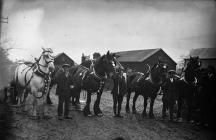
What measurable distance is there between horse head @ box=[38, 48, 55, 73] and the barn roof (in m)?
3.57

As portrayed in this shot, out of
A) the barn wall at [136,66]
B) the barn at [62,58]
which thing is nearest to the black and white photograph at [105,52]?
the barn at [62,58]

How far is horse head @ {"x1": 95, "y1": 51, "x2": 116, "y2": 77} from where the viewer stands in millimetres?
5945

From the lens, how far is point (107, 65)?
19.9ft

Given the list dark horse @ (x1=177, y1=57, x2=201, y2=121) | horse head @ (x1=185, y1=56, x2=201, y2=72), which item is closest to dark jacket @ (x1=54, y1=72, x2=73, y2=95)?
dark horse @ (x1=177, y1=57, x2=201, y2=121)

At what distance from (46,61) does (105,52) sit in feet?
5.22

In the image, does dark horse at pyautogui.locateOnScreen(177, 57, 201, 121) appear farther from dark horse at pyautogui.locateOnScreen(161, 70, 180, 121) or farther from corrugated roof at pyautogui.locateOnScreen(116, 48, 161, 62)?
corrugated roof at pyautogui.locateOnScreen(116, 48, 161, 62)

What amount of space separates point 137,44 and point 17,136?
139 inches

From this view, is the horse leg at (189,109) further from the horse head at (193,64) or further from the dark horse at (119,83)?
the dark horse at (119,83)

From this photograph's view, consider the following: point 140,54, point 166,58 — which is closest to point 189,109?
point 166,58

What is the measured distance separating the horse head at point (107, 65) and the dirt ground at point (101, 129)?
133cm

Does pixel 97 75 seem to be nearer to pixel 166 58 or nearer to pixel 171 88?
pixel 166 58

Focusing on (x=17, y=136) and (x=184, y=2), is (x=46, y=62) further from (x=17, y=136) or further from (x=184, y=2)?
(x=184, y=2)

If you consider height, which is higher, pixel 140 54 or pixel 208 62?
pixel 140 54

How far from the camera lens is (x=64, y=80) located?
5555 mm
